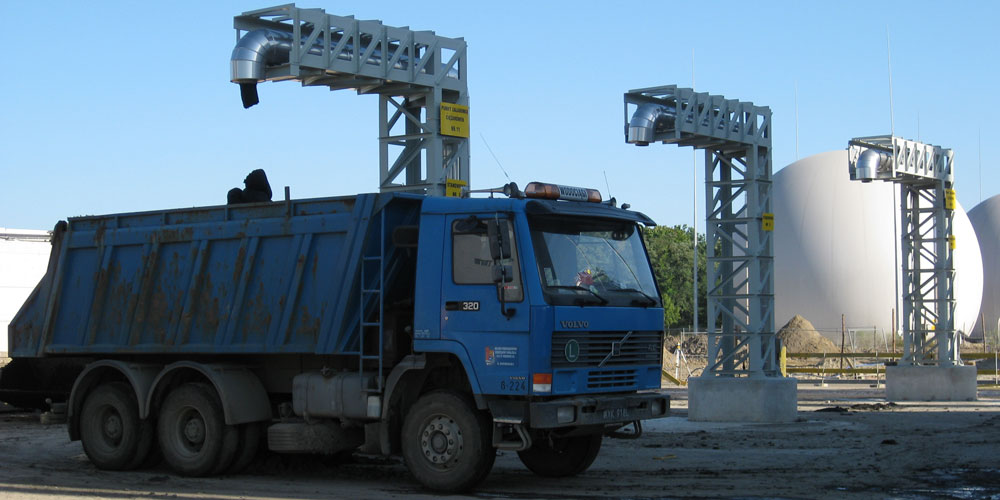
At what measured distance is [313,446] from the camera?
12672 mm

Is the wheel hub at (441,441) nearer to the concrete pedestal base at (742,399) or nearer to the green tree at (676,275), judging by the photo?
the concrete pedestal base at (742,399)

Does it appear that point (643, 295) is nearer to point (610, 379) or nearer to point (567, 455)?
point (610, 379)

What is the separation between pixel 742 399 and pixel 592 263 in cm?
1090

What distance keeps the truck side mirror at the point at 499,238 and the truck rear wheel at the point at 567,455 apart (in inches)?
112

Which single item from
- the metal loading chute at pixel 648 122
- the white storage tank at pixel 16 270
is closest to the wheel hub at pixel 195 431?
the metal loading chute at pixel 648 122

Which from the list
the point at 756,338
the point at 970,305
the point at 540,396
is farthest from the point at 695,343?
the point at 540,396

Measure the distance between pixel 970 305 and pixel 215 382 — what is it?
187ft

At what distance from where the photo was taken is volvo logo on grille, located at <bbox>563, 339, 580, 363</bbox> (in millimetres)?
11336

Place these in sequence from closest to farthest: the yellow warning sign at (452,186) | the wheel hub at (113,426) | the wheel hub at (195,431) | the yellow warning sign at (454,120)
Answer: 1. the wheel hub at (195,431)
2. the wheel hub at (113,426)
3. the yellow warning sign at (452,186)
4. the yellow warning sign at (454,120)

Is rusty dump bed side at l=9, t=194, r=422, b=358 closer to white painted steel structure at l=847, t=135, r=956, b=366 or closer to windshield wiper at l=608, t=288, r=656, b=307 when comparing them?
windshield wiper at l=608, t=288, r=656, b=307

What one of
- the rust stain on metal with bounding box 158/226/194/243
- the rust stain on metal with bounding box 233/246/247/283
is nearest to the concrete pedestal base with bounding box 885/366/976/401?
the rust stain on metal with bounding box 233/246/247/283

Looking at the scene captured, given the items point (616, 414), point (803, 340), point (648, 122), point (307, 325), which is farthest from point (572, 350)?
point (803, 340)

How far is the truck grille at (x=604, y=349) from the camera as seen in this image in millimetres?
11320

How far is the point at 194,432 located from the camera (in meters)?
13.4
